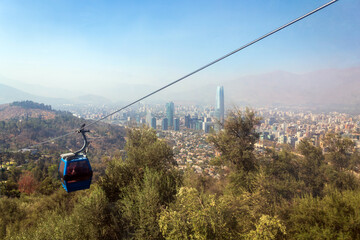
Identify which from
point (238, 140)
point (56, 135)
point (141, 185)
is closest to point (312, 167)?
point (238, 140)

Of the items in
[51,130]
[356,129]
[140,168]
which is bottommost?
[51,130]

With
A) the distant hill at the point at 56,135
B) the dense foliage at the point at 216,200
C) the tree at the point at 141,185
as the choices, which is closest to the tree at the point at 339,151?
the dense foliage at the point at 216,200

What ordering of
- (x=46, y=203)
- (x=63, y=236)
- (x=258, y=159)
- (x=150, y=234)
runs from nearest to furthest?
(x=63, y=236) < (x=150, y=234) < (x=46, y=203) < (x=258, y=159)

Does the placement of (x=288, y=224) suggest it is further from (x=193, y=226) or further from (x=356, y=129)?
(x=356, y=129)

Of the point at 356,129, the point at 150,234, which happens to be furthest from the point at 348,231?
the point at 356,129

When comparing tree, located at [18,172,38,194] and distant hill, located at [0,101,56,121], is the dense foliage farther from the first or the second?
distant hill, located at [0,101,56,121]

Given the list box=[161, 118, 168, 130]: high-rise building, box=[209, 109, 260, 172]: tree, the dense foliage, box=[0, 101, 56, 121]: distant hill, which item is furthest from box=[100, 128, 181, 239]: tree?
box=[0, 101, 56, 121]: distant hill

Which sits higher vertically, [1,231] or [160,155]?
[160,155]

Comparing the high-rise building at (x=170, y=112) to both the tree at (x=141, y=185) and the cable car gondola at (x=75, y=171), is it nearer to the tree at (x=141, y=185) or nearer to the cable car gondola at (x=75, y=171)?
the tree at (x=141, y=185)
